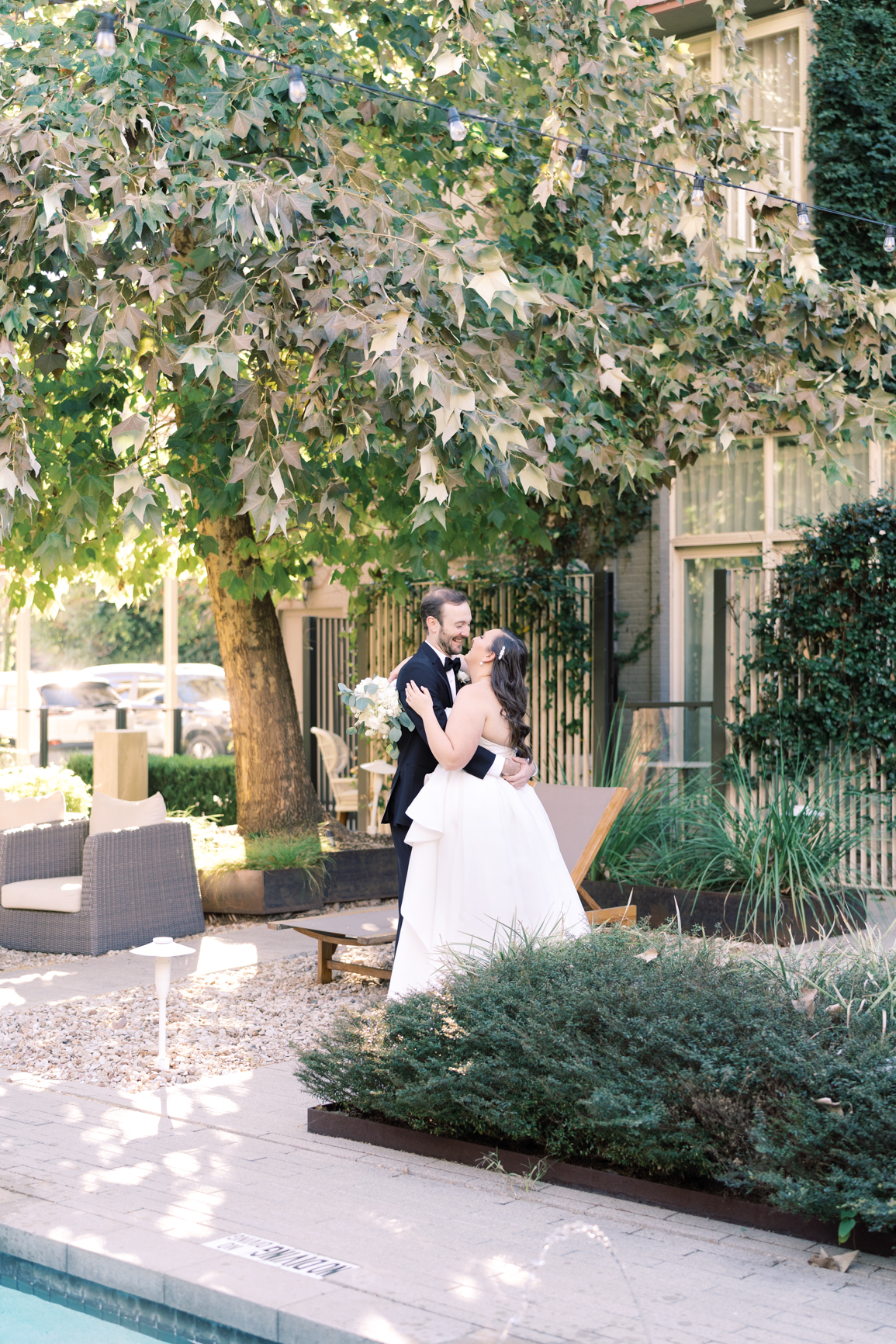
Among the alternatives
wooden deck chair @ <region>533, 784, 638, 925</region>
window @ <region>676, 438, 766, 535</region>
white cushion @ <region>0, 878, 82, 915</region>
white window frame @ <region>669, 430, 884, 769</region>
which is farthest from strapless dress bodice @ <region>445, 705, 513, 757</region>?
window @ <region>676, 438, 766, 535</region>

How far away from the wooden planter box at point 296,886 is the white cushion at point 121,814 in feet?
2.06

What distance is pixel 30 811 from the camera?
10359 millimetres

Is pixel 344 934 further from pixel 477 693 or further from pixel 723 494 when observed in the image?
pixel 723 494

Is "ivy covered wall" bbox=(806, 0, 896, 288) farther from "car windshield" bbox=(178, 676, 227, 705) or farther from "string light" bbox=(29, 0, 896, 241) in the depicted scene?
"car windshield" bbox=(178, 676, 227, 705)

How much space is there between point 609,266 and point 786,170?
15.2 ft

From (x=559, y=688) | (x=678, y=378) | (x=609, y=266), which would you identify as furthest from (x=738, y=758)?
(x=609, y=266)

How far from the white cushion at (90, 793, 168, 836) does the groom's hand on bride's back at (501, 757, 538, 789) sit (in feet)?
13.5

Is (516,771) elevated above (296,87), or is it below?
below

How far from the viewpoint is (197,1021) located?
6855 mm

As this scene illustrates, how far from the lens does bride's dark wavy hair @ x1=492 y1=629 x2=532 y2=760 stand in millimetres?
6082

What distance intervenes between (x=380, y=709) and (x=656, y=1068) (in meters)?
2.75

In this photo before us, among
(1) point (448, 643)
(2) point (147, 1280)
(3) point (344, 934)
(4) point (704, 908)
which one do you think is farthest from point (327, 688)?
(2) point (147, 1280)

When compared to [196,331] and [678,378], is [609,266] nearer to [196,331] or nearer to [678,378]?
[678,378]

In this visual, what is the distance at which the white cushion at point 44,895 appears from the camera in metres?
8.84
